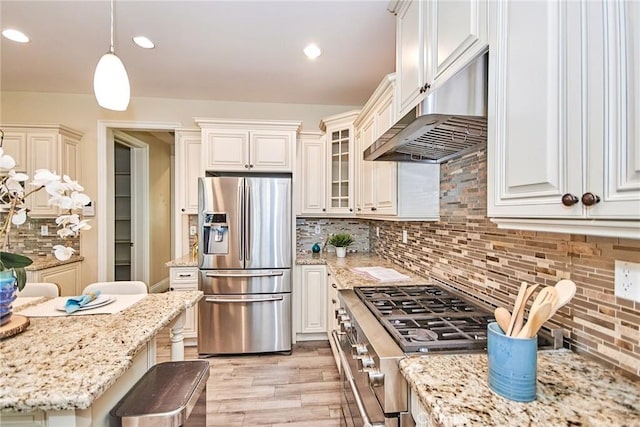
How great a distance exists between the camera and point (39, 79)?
3.14m

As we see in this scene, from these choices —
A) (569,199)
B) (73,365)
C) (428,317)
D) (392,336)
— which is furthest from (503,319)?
(73,365)

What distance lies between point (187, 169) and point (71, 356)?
2718 mm

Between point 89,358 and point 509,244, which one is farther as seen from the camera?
point 509,244

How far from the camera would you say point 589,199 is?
670 millimetres

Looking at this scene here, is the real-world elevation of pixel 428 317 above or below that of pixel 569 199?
below

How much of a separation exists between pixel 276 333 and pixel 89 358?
2.19m

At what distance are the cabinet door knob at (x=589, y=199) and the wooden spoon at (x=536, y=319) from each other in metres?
0.26

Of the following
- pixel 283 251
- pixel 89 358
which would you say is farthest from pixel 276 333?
pixel 89 358

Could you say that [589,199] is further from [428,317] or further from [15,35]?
[15,35]

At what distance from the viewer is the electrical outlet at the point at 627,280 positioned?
852 millimetres

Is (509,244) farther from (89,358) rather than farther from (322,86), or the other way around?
(322,86)

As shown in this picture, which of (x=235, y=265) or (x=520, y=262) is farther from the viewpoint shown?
(x=235, y=265)

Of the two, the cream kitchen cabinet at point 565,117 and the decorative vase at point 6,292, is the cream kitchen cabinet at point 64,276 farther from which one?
the cream kitchen cabinet at point 565,117

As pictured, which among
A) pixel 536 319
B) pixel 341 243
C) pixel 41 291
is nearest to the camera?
pixel 536 319
